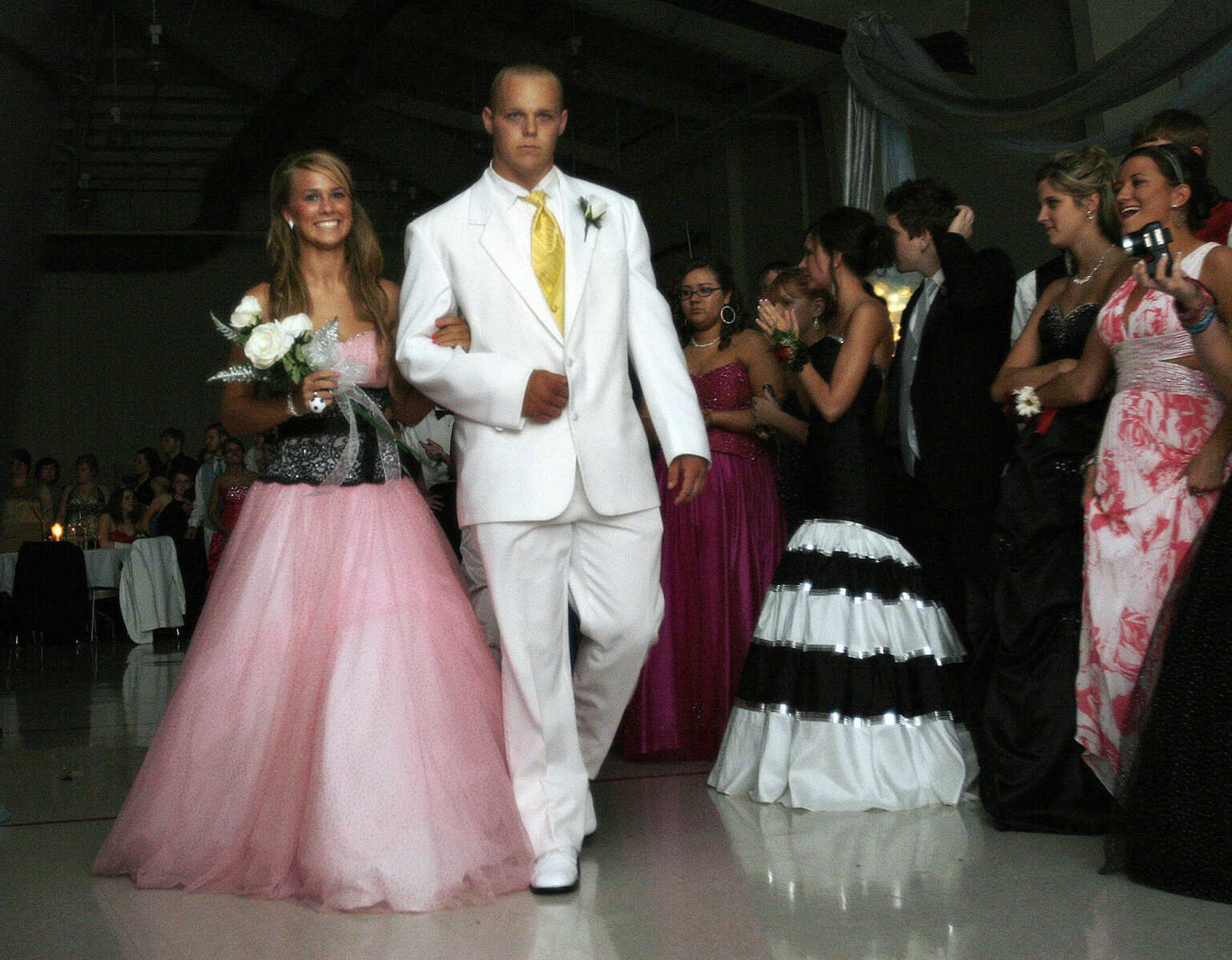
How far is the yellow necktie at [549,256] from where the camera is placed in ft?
9.58

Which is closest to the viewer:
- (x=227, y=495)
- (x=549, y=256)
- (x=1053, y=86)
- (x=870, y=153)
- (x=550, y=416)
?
(x=550, y=416)

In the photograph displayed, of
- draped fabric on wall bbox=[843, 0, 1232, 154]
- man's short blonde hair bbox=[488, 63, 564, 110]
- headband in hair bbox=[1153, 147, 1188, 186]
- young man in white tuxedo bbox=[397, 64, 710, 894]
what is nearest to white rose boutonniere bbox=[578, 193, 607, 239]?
young man in white tuxedo bbox=[397, 64, 710, 894]

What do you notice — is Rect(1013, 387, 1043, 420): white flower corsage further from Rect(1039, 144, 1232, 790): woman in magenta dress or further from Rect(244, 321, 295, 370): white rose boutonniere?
Rect(244, 321, 295, 370): white rose boutonniere

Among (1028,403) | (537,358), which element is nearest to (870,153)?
(1028,403)

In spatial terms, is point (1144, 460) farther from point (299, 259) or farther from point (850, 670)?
point (299, 259)

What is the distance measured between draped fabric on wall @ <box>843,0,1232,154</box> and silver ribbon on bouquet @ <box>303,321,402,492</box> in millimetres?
2742

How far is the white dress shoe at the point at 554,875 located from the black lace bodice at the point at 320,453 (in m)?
0.97

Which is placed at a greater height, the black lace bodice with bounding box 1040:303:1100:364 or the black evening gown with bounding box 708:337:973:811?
the black lace bodice with bounding box 1040:303:1100:364

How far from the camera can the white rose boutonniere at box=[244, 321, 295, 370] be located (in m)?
2.86

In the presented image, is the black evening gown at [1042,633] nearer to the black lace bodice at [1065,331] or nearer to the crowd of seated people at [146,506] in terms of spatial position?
the black lace bodice at [1065,331]

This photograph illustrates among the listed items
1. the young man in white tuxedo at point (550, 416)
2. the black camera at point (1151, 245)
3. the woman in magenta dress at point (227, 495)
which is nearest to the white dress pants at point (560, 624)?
the young man in white tuxedo at point (550, 416)

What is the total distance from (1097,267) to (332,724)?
87.5 inches

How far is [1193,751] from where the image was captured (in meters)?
2.51

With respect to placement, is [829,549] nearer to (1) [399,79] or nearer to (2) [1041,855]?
(2) [1041,855]
